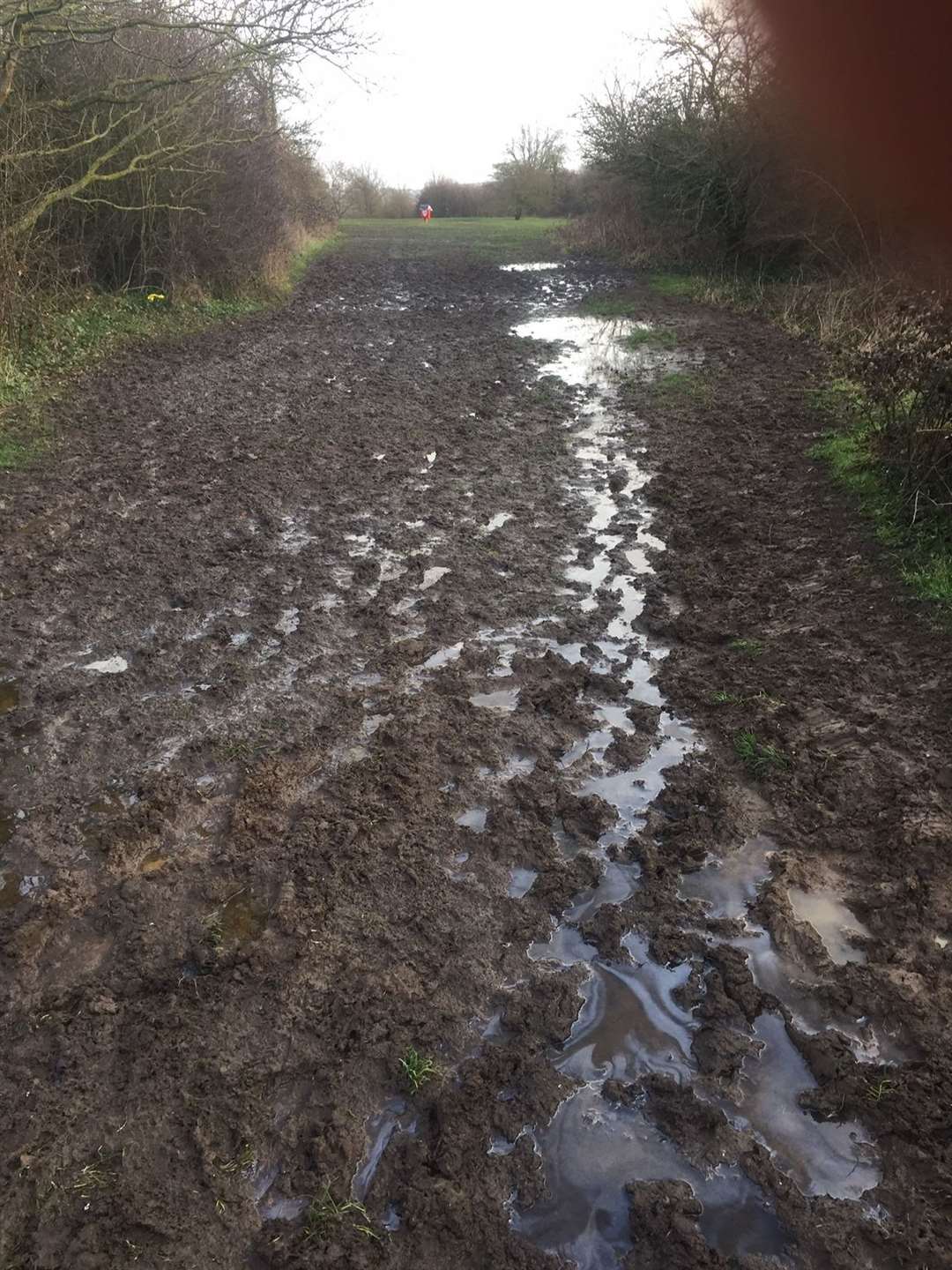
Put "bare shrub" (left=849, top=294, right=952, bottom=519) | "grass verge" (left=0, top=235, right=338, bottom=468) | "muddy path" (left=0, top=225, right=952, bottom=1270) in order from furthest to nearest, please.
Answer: "grass verge" (left=0, top=235, right=338, bottom=468), "bare shrub" (left=849, top=294, right=952, bottom=519), "muddy path" (left=0, top=225, right=952, bottom=1270)

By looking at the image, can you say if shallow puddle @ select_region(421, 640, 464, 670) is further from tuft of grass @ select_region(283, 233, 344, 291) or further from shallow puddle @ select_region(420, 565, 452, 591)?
tuft of grass @ select_region(283, 233, 344, 291)

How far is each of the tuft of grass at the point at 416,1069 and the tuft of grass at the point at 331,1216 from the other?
0.42 metres

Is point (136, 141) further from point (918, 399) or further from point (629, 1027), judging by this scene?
point (629, 1027)

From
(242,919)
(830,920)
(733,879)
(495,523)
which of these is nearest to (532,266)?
(495,523)

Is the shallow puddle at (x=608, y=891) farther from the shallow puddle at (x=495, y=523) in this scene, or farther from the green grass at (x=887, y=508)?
the shallow puddle at (x=495, y=523)

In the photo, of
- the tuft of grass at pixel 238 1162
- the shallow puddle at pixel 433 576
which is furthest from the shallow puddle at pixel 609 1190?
the shallow puddle at pixel 433 576

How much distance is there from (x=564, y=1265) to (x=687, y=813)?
2.19 m

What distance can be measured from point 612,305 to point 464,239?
705 inches

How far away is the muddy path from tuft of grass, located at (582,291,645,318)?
11.0 m

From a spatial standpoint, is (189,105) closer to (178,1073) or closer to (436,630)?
(436,630)

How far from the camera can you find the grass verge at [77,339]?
9.40 m

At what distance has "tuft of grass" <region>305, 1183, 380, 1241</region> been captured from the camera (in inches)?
101

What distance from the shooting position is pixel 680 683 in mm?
5391

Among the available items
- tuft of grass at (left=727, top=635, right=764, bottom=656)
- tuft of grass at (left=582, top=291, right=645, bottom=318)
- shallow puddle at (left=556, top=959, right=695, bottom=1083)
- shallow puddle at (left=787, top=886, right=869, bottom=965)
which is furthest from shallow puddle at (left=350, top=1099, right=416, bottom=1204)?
tuft of grass at (left=582, top=291, right=645, bottom=318)
